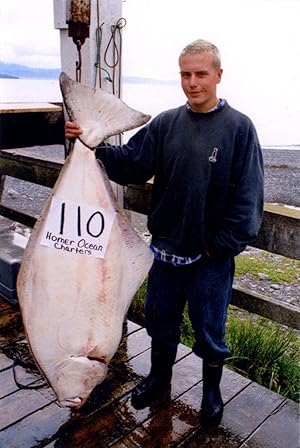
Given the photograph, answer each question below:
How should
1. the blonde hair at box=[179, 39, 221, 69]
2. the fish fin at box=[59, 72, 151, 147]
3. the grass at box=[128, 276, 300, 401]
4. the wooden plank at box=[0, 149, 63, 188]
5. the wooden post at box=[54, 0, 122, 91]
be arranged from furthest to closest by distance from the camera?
the wooden plank at box=[0, 149, 63, 188] → the grass at box=[128, 276, 300, 401] → the wooden post at box=[54, 0, 122, 91] → the blonde hair at box=[179, 39, 221, 69] → the fish fin at box=[59, 72, 151, 147]

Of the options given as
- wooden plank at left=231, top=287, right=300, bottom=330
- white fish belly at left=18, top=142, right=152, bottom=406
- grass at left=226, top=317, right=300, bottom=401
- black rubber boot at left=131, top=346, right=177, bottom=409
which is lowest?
grass at left=226, top=317, right=300, bottom=401

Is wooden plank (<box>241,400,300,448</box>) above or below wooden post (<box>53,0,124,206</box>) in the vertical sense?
below

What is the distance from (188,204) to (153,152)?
0.34m

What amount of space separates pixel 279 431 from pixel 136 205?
1.44 metres

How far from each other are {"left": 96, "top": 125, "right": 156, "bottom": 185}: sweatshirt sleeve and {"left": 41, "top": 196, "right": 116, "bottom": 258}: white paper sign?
472mm

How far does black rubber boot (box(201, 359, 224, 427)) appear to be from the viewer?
2.42 m

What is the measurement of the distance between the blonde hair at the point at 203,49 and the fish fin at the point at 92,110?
0.39m

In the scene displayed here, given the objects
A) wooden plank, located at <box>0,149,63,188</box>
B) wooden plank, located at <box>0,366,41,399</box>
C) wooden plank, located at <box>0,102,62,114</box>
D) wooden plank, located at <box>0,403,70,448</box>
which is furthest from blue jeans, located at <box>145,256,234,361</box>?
wooden plank, located at <box>0,102,62,114</box>

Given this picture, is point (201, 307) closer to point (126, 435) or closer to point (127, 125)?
point (126, 435)

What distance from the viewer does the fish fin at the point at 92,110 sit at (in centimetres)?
196

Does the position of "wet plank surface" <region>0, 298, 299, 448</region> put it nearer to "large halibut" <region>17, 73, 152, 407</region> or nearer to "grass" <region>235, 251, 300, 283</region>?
"large halibut" <region>17, 73, 152, 407</region>

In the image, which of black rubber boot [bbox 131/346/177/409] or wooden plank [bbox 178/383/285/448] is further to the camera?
black rubber boot [bbox 131/346/177/409]

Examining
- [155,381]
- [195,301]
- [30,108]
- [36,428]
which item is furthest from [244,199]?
[30,108]

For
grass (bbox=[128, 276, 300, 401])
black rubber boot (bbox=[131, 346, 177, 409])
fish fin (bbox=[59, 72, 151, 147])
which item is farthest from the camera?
grass (bbox=[128, 276, 300, 401])
